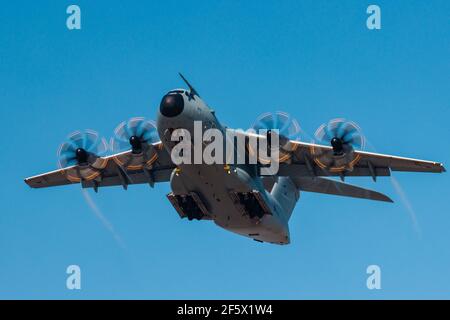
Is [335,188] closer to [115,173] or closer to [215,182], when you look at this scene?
[215,182]

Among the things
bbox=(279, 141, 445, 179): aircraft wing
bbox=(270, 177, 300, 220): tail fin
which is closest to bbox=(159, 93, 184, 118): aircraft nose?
bbox=(279, 141, 445, 179): aircraft wing

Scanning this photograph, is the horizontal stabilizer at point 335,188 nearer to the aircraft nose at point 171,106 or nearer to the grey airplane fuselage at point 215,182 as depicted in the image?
the grey airplane fuselage at point 215,182

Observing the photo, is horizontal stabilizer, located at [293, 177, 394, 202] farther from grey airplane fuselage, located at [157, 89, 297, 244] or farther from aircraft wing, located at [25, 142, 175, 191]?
aircraft wing, located at [25, 142, 175, 191]

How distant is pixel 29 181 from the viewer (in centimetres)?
2792

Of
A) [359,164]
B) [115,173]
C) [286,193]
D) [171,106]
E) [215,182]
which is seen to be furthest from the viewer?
[115,173]

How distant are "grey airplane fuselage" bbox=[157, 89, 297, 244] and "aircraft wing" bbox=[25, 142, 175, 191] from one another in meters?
2.15

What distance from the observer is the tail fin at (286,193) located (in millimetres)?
26844

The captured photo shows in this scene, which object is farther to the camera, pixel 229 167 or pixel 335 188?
pixel 335 188

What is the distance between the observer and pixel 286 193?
27266mm

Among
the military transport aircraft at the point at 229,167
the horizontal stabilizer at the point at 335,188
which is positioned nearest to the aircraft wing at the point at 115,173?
the military transport aircraft at the point at 229,167

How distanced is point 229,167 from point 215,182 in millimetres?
581

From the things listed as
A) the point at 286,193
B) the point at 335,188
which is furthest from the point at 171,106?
the point at 335,188

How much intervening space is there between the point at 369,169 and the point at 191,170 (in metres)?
5.62
